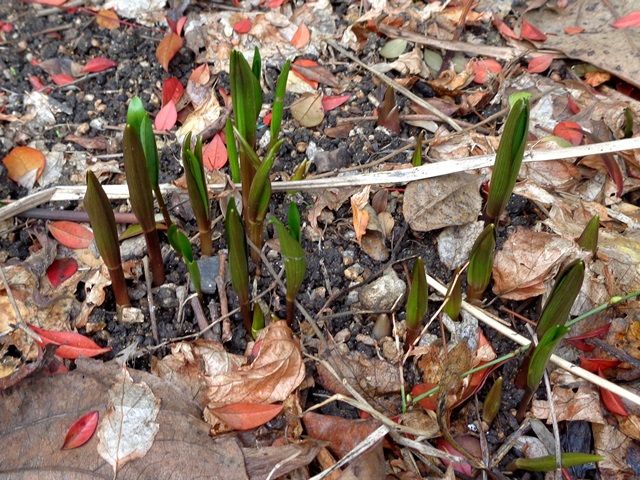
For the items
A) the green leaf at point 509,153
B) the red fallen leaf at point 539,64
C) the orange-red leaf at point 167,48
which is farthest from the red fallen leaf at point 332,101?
the green leaf at point 509,153

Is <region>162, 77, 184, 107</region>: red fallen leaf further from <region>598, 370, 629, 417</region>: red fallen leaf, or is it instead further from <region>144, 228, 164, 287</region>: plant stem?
<region>598, 370, 629, 417</region>: red fallen leaf

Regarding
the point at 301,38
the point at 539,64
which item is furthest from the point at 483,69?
the point at 301,38

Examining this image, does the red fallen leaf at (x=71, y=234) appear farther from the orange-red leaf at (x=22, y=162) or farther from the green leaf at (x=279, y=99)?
the green leaf at (x=279, y=99)

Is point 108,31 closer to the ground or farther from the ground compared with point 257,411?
farther from the ground

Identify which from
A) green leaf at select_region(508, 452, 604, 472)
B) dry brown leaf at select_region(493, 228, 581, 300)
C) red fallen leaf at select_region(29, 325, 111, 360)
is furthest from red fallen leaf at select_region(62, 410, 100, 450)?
dry brown leaf at select_region(493, 228, 581, 300)

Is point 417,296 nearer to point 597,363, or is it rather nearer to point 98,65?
point 597,363

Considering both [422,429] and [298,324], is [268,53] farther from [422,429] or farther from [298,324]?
[422,429]


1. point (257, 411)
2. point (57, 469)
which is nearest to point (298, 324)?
point (257, 411)
